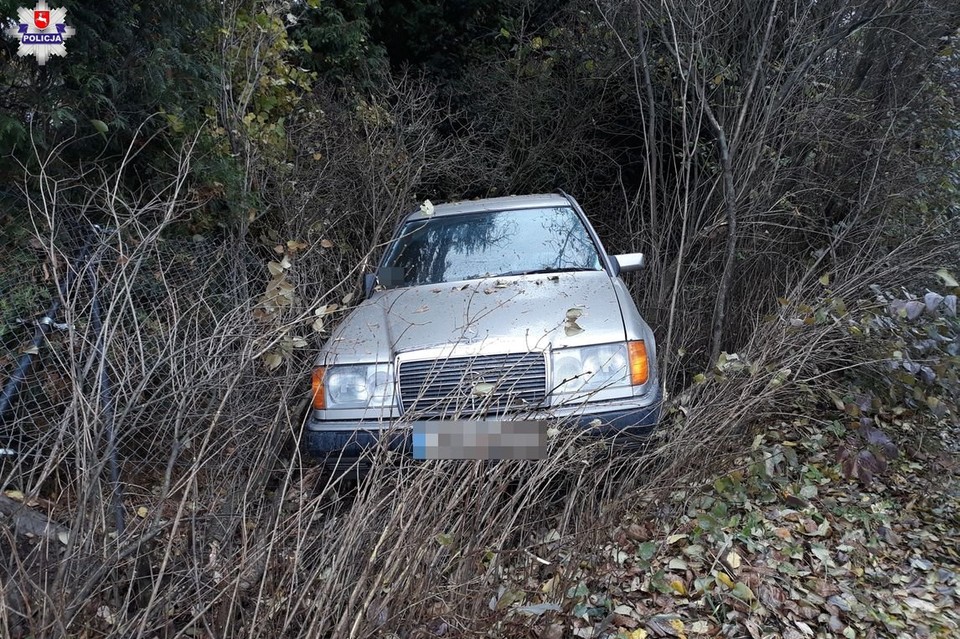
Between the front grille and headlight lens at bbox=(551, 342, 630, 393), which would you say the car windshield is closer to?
headlight lens at bbox=(551, 342, 630, 393)

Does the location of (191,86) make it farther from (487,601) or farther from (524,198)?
(487,601)

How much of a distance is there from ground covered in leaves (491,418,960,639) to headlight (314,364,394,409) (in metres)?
1.23

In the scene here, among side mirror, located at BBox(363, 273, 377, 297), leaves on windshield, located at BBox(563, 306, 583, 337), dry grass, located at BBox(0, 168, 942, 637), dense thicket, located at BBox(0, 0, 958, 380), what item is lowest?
dry grass, located at BBox(0, 168, 942, 637)

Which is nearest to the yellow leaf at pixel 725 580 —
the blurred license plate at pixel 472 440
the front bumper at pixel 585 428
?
the front bumper at pixel 585 428

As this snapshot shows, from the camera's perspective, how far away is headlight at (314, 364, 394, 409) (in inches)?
143

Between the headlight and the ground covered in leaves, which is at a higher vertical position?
the headlight

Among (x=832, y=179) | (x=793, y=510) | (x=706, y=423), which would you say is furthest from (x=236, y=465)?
(x=832, y=179)

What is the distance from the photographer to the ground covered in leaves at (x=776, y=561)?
9.43 ft

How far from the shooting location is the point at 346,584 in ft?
7.47

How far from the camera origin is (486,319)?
12.3ft

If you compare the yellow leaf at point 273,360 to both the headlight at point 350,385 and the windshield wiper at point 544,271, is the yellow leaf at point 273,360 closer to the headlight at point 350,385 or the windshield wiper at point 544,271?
the headlight at point 350,385

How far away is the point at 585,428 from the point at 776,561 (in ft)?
3.57

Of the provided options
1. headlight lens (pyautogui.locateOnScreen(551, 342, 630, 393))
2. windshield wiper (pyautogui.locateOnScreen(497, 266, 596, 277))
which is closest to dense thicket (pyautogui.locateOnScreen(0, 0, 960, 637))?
headlight lens (pyautogui.locateOnScreen(551, 342, 630, 393))

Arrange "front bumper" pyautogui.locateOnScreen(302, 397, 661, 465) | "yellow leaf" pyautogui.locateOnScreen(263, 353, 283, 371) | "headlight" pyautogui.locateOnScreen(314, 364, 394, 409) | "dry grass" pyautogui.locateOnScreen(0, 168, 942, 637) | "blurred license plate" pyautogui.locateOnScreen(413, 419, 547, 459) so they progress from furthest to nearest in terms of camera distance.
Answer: "headlight" pyautogui.locateOnScreen(314, 364, 394, 409) → "front bumper" pyautogui.locateOnScreen(302, 397, 661, 465) → "yellow leaf" pyautogui.locateOnScreen(263, 353, 283, 371) → "blurred license plate" pyautogui.locateOnScreen(413, 419, 547, 459) → "dry grass" pyautogui.locateOnScreen(0, 168, 942, 637)
